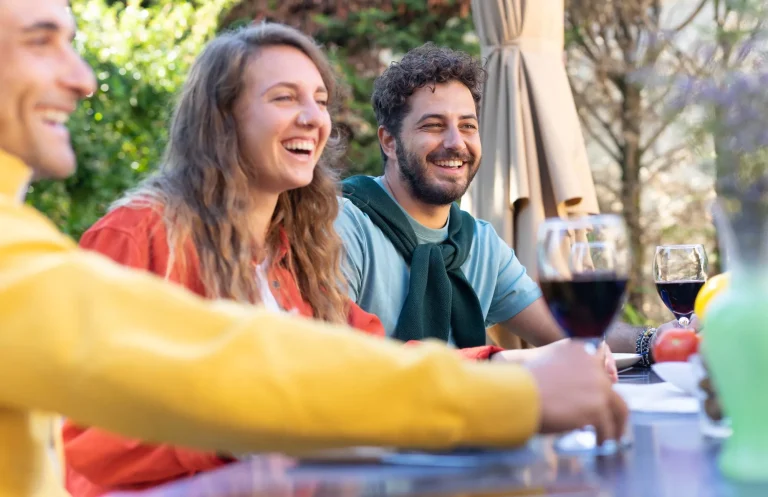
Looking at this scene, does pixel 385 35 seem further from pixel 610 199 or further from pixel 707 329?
pixel 707 329

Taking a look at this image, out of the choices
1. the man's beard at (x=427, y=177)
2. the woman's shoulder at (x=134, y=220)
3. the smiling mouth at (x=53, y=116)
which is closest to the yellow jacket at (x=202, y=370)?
the smiling mouth at (x=53, y=116)

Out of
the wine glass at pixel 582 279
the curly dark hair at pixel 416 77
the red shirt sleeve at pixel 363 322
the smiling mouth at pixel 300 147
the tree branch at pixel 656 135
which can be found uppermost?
the tree branch at pixel 656 135

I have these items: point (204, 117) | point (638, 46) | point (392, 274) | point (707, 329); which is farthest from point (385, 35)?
point (707, 329)

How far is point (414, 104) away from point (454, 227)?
0.50 meters

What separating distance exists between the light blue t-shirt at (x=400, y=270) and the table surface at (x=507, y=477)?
6.26 ft

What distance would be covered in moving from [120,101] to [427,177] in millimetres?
4091

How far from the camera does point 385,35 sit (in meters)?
8.32

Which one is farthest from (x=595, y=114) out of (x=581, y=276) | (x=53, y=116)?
(x=53, y=116)

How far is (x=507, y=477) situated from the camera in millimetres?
1095

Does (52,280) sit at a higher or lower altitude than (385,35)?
lower

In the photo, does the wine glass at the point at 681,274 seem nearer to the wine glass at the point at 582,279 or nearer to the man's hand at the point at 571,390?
the wine glass at the point at 582,279

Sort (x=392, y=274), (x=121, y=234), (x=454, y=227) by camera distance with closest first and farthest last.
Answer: (x=121, y=234) → (x=392, y=274) → (x=454, y=227)

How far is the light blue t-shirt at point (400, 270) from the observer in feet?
10.5

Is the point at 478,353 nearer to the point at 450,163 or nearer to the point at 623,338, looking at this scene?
the point at 623,338
